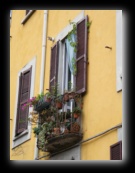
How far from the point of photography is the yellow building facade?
7102 millimetres

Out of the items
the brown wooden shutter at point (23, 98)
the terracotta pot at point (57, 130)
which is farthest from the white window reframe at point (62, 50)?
the brown wooden shutter at point (23, 98)

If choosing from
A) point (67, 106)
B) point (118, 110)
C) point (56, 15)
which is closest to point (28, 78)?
point (56, 15)

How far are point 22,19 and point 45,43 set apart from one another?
6.21ft

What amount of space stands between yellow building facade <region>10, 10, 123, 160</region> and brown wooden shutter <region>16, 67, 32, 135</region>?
5 centimetres

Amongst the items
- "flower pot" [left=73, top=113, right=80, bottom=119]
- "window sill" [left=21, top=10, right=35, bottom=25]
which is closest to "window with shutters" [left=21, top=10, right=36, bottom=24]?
"window sill" [left=21, top=10, right=35, bottom=25]

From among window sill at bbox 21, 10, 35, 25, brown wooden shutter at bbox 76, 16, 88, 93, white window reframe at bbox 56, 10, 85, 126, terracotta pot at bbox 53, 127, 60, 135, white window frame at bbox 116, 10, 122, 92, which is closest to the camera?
white window frame at bbox 116, 10, 122, 92

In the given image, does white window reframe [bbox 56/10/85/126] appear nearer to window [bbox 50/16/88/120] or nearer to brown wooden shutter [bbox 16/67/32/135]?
window [bbox 50/16/88/120]

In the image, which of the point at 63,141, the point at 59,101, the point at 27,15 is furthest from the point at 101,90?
the point at 27,15

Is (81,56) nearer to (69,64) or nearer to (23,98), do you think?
(69,64)

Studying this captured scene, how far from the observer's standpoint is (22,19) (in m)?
11.7

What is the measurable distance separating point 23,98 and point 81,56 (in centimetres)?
260

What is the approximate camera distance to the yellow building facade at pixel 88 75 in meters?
7.10

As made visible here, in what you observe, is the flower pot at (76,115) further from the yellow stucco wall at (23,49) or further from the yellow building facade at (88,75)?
the yellow stucco wall at (23,49)
